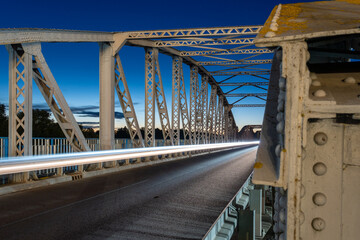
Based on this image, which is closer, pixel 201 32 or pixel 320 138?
pixel 320 138

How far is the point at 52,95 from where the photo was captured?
11773 mm

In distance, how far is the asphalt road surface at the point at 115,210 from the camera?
5051mm

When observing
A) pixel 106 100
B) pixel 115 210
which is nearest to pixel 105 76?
pixel 106 100

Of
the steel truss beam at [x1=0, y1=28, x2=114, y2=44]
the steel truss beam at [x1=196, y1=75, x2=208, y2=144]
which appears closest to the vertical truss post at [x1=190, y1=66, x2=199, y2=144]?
the steel truss beam at [x1=196, y1=75, x2=208, y2=144]

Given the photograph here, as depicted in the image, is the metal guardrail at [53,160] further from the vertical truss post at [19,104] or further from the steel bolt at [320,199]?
the steel bolt at [320,199]

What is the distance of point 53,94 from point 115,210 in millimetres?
6526

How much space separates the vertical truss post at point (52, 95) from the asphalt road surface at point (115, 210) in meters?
2.65

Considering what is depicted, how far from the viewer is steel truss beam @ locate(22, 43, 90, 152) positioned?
35.4 ft

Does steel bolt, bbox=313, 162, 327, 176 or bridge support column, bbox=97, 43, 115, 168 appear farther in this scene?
bridge support column, bbox=97, 43, 115, 168

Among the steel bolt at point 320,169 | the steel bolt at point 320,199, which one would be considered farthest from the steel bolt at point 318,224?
the steel bolt at point 320,169

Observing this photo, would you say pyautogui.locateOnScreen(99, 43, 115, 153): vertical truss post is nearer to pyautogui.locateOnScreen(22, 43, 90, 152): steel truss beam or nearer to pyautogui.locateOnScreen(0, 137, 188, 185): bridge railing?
pyautogui.locateOnScreen(0, 137, 188, 185): bridge railing

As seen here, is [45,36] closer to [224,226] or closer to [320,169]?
[224,226]

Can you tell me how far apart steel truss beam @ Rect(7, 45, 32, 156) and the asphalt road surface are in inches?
64.9

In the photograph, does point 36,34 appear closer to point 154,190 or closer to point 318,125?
point 154,190
